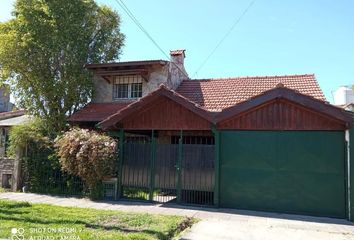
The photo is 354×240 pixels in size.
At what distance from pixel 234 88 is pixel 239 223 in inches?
368

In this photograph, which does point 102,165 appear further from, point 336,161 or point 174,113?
point 336,161

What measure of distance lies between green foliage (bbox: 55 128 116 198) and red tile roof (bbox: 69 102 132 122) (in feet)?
10.2

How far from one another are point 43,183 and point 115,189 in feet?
11.3

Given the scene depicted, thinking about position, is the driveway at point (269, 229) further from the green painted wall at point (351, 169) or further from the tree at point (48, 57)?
the tree at point (48, 57)

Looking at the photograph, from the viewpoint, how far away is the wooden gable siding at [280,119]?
36.0 ft

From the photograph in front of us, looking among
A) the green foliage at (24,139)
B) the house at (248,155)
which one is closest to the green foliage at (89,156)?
the house at (248,155)

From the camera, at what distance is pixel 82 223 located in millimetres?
8555

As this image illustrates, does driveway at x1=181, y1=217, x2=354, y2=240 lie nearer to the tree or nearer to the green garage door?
the green garage door

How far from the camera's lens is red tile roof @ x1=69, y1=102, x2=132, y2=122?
16422 mm

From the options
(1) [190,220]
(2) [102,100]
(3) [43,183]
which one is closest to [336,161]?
(1) [190,220]

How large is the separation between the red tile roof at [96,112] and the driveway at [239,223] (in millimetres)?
4631

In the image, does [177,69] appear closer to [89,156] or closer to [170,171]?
[170,171]

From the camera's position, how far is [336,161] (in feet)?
35.4

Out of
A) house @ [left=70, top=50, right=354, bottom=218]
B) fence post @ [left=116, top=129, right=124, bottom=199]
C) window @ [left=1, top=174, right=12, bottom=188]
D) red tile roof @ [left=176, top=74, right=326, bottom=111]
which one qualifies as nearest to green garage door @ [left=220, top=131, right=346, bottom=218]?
house @ [left=70, top=50, right=354, bottom=218]
